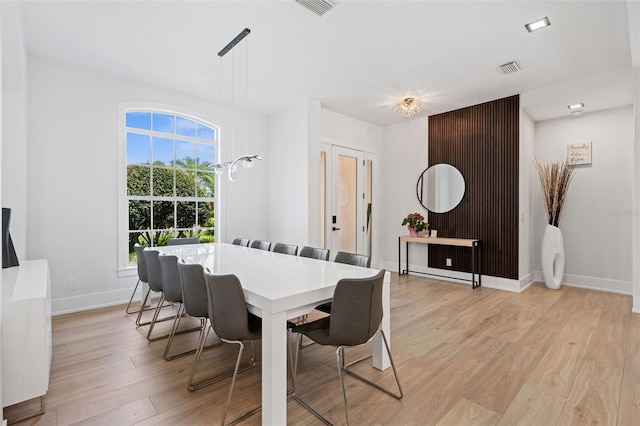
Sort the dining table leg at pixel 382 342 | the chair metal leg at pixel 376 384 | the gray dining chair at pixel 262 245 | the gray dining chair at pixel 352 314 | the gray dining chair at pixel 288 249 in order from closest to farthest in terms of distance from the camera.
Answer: the gray dining chair at pixel 352 314 < the chair metal leg at pixel 376 384 < the dining table leg at pixel 382 342 < the gray dining chair at pixel 288 249 < the gray dining chair at pixel 262 245

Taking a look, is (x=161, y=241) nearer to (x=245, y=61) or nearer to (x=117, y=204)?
(x=117, y=204)

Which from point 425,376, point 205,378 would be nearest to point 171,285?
point 205,378

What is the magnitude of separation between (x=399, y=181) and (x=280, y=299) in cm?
497

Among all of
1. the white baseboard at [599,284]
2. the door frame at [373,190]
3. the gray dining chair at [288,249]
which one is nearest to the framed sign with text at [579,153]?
the white baseboard at [599,284]

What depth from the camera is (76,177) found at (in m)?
3.77

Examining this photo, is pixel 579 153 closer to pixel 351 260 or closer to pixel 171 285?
pixel 351 260

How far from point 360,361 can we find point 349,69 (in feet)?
10.6

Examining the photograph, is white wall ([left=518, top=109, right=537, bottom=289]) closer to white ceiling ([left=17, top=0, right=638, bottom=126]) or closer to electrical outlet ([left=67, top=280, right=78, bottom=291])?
white ceiling ([left=17, top=0, right=638, bottom=126])

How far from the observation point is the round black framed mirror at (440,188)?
5.39 metres

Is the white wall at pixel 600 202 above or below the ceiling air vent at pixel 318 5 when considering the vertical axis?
below

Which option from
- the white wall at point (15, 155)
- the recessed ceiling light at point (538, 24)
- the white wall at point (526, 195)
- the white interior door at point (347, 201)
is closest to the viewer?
the recessed ceiling light at point (538, 24)

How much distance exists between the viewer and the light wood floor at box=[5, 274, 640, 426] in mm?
1903

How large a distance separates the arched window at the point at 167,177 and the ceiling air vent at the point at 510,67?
406 cm

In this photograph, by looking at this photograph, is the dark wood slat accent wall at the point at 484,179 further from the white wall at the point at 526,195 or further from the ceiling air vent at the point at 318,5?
the ceiling air vent at the point at 318,5
